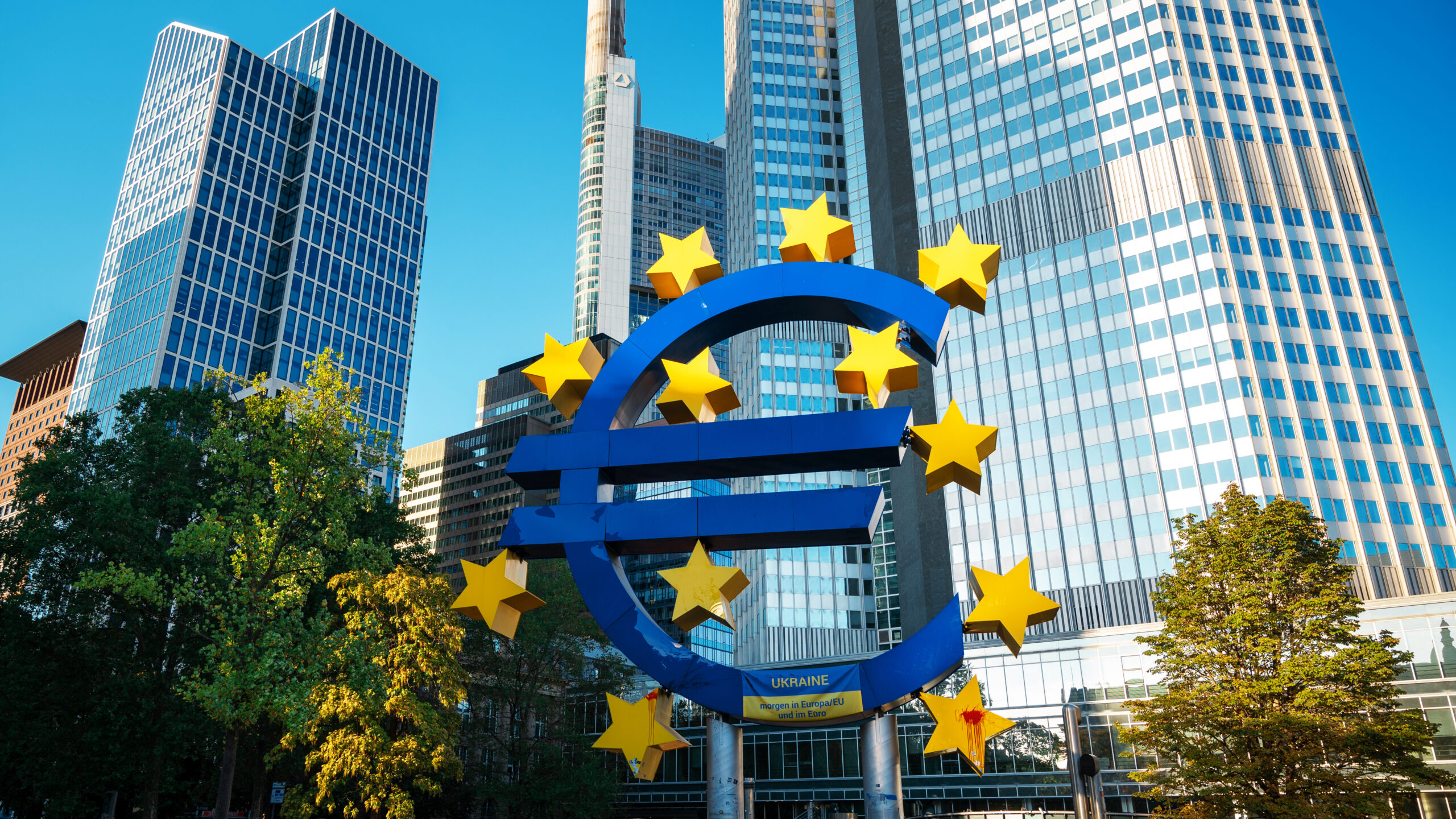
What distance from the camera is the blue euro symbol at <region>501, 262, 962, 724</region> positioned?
46.4ft

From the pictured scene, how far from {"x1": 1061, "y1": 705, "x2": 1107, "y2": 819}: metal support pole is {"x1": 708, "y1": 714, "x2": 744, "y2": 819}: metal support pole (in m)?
5.63

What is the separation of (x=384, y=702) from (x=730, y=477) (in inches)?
591

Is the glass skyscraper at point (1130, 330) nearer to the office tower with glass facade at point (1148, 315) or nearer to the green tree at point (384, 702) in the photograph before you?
the office tower with glass facade at point (1148, 315)

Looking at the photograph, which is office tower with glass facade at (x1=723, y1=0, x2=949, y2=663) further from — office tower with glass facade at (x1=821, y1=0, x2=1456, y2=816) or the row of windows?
the row of windows

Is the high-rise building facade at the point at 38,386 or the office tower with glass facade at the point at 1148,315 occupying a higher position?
the high-rise building facade at the point at 38,386

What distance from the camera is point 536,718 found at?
4238 centimetres

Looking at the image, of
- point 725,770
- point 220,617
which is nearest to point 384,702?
point 220,617

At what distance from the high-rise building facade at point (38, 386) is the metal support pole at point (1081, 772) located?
191m

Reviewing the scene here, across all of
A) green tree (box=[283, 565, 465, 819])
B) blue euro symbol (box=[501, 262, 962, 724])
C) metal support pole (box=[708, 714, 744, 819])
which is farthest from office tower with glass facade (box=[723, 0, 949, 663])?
metal support pole (box=[708, 714, 744, 819])

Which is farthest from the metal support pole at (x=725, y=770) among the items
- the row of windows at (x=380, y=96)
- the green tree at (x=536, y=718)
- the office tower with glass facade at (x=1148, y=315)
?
the row of windows at (x=380, y=96)

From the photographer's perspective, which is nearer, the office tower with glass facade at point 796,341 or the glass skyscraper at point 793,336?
the office tower with glass facade at point 796,341

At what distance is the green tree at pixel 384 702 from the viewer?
76.2ft

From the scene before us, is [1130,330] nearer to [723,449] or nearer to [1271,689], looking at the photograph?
[1271,689]

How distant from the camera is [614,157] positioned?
19400 centimetres
